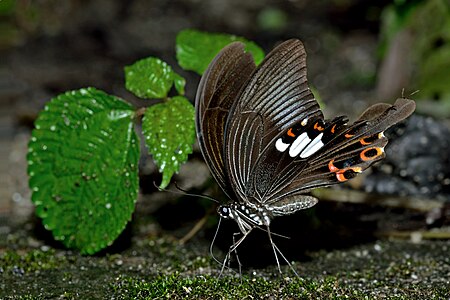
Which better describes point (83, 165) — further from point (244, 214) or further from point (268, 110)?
point (268, 110)

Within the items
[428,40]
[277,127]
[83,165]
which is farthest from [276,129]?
[428,40]

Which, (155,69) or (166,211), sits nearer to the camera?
(155,69)

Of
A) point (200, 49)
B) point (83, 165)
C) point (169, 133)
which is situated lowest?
point (83, 165)

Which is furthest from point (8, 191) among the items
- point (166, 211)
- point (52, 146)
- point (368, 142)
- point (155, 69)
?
point (368, 142)

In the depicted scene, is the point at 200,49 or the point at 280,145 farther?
the point at 200,49

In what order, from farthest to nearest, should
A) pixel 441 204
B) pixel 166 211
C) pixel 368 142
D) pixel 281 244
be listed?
pixel 166 211, pixel 441 204, pixel 281 244, pixel 368 142

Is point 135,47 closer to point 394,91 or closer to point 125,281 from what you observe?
point 394,91
